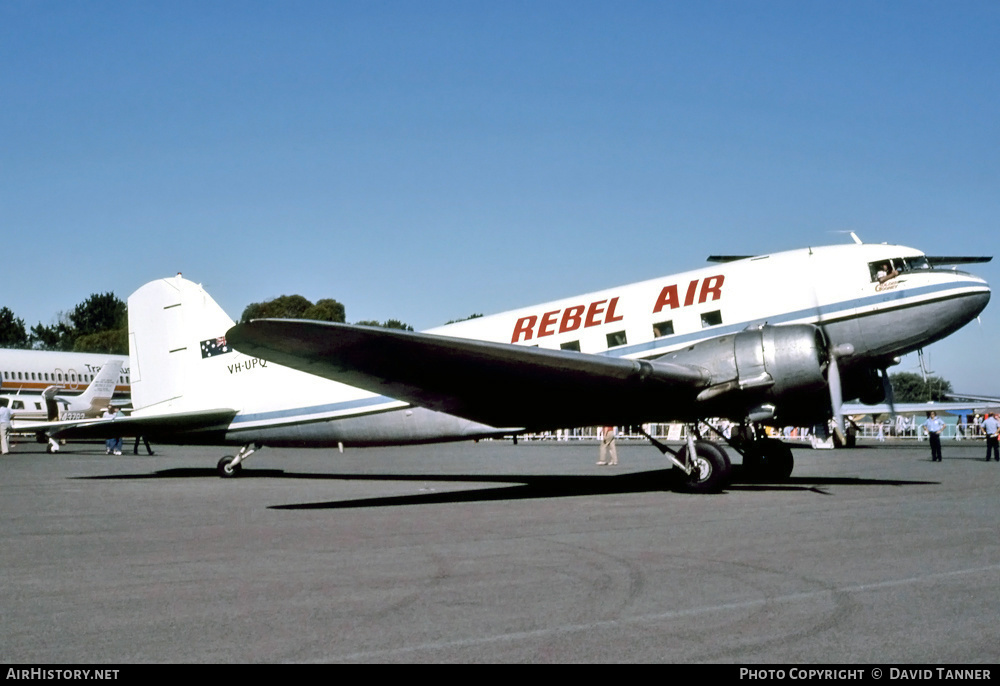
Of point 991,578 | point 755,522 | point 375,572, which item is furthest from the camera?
point 755,522

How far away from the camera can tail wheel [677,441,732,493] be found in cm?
1372

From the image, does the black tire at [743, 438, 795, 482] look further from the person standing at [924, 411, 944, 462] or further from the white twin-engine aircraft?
the person standing at [924, 411, 944, 462]

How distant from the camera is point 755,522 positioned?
1023cm

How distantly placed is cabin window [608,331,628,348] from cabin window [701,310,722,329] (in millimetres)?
1356

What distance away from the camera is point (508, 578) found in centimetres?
691

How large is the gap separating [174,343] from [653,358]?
35.0 feet

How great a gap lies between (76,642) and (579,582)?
11.1 ft

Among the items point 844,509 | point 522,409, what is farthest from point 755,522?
point 522,409

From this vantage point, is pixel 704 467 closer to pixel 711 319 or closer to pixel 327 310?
pixel 711 319

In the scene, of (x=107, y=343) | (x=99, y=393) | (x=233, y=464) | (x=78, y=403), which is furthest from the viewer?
(x=107, y=343)

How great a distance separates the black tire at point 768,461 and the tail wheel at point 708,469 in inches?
95.8

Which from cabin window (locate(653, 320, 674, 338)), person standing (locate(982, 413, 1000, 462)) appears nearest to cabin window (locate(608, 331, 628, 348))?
cabin window (locate(653, 320, 674, 338))

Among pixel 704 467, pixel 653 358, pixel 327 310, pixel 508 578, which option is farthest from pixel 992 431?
pixel 327 310

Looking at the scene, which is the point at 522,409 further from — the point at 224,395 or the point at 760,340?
the point at 224,395
